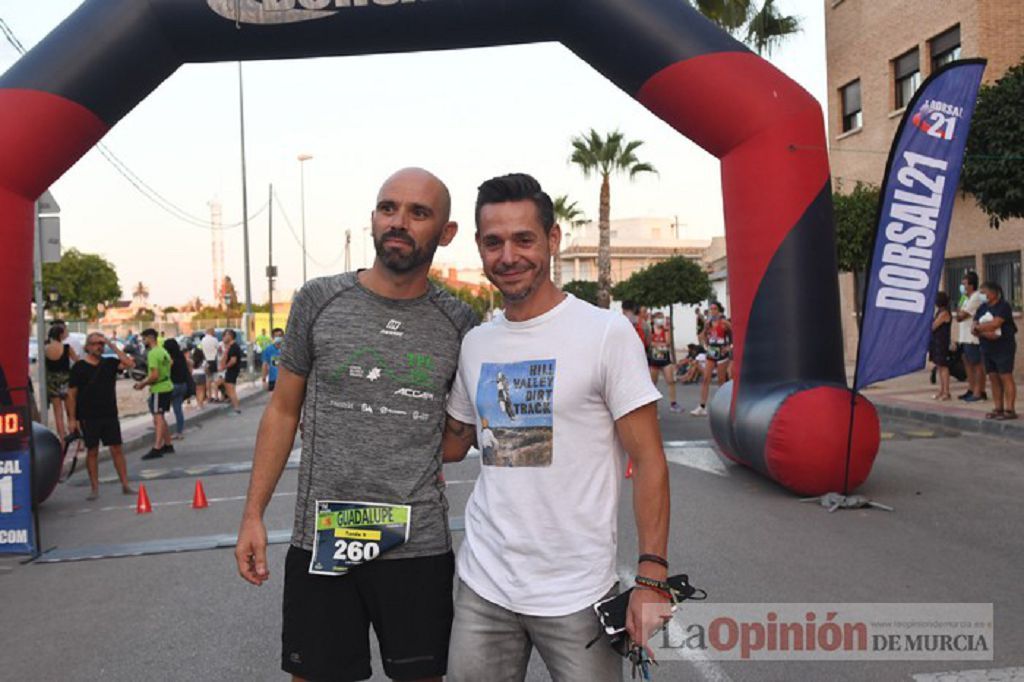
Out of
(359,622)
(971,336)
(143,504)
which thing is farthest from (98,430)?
(971,336)

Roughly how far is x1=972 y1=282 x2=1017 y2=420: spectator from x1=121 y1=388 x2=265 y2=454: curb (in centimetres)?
1160

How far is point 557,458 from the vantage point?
2.41 metres

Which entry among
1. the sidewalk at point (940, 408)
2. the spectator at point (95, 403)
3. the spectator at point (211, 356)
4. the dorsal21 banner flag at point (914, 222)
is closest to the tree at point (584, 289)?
the spectator at point (211, 356)

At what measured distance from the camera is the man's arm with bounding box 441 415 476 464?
2.76 metres

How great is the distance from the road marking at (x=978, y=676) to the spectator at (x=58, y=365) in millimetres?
11203

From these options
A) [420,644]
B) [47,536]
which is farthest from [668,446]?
[420,644]

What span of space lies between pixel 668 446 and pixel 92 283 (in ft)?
246

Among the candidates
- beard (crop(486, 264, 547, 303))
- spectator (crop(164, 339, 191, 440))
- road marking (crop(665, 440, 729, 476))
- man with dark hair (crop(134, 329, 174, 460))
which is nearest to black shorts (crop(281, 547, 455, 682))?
beard (crop(486, 264, 547, 303))

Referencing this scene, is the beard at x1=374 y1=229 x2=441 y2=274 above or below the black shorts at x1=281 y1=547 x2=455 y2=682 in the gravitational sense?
above

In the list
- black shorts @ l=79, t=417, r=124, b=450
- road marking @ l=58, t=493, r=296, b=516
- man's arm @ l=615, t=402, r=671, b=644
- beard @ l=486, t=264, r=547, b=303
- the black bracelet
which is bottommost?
road marking @ l=58, t=493, r=296, b=516

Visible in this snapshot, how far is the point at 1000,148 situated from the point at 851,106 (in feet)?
46.8

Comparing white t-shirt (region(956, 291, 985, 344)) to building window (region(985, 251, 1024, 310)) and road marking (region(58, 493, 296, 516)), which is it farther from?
road marking (region(58, 493, 296, 516))

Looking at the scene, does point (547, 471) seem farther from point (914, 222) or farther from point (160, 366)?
point (160, 366)

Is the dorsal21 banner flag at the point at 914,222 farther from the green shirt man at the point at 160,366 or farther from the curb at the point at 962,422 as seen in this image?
the green shirt man at the point at 160,366
